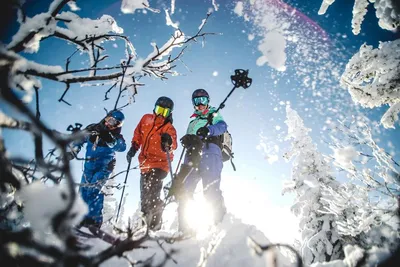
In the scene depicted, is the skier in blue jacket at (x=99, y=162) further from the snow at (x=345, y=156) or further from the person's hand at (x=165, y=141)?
the snow at (x=345, y=156)

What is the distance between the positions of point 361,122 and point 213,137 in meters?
3.69

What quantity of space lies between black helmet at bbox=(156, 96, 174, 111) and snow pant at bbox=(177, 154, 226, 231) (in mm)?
2041

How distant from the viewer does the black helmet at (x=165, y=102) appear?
6801 millimetres

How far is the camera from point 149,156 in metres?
6.04

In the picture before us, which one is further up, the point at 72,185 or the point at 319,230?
the point at 72,185

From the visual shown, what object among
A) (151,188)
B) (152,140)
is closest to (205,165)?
(151,188)

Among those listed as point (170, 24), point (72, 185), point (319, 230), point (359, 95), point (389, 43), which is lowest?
point (319, 230)

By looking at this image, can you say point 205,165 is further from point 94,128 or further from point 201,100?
point 94,128

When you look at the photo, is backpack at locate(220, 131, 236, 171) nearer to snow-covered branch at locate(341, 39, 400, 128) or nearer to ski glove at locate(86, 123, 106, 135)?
snow-covered branch at locate(341, 39, 400, 128)

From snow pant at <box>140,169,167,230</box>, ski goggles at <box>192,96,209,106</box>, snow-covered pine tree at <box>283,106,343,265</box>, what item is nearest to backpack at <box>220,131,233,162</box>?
ski goggles at <box>192,96,209,106</box>

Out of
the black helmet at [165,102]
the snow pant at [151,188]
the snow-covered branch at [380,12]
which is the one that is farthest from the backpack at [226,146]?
the snow-covered branch at [380,12]

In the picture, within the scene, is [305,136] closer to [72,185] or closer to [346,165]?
[346,165]

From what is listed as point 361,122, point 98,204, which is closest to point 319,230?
point 361,122

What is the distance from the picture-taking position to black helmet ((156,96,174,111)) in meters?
6.80
